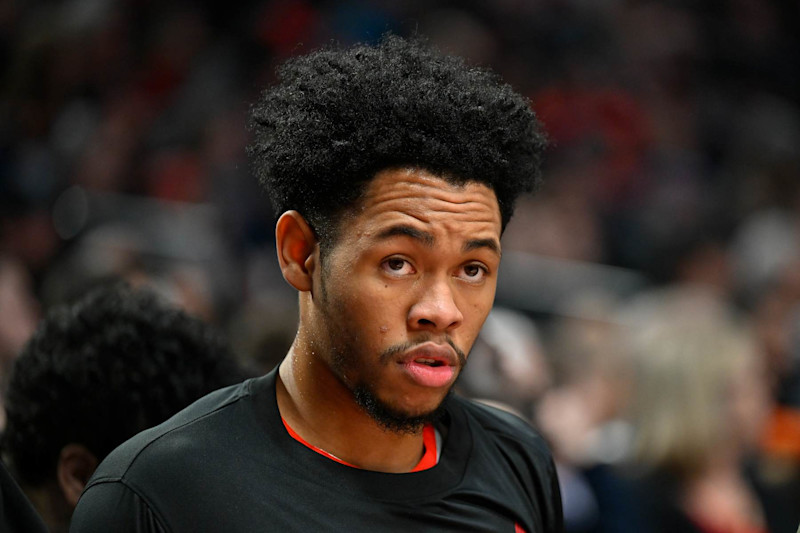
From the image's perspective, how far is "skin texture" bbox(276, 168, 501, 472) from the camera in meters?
1.92

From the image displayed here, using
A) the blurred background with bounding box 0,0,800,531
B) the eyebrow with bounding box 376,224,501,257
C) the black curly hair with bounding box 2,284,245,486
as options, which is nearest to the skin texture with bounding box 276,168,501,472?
the eyebrow with bounding box 376,224,501,257

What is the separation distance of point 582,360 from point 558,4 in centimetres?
436

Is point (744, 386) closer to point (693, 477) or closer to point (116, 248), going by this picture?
point (693, 477)

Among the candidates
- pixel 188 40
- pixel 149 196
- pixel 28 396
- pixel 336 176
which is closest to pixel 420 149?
pixel 336 176

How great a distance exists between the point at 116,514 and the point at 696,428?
2283mm

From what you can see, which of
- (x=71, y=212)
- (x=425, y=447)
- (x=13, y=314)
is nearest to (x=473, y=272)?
(x=425, y=447)

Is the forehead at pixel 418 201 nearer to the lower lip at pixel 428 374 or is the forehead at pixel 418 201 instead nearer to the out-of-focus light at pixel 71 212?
the lower lip at pixel 428 374

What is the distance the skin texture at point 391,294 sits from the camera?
192cm

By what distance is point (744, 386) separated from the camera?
3.92m

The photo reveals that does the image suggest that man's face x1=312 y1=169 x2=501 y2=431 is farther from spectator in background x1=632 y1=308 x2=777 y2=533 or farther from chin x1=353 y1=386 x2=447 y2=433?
spectator in background x1=632 y1=308 x2=777 y2=533

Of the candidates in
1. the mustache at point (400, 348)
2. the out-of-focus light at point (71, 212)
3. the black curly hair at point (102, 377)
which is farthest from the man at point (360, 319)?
the out-of-focus light at point (71, 212)

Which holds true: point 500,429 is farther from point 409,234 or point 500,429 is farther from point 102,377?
point 102,377

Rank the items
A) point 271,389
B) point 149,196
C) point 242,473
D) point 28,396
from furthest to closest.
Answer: point 149,196 → point 28,396 → point 271,389 → point 242,473

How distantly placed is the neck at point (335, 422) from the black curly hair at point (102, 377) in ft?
1.59
